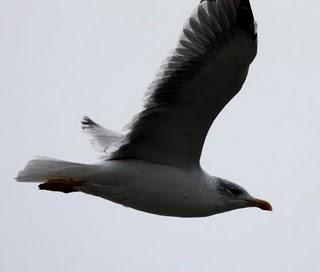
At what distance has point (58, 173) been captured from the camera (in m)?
8.77

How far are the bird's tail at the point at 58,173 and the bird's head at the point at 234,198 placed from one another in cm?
111

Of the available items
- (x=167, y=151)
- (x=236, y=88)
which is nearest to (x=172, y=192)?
(x=167, y=151)

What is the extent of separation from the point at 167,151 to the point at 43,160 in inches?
40.5

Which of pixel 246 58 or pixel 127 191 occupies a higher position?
pixel 246 58

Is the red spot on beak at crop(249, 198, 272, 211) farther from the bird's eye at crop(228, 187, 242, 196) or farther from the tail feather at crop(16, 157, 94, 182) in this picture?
the tail feather at crop(16, 157, 94, 182)

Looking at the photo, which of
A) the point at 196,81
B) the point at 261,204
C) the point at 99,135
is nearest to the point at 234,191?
the point at 261,204

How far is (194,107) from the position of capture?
8.48 metres

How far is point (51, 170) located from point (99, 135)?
1821mm

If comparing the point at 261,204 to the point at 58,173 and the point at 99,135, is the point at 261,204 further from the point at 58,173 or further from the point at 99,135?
the point at 99,135

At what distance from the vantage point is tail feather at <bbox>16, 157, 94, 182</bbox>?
873cm

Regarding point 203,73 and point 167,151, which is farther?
point 167,151

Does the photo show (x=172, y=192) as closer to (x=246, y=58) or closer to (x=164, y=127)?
(x=164, y=127)

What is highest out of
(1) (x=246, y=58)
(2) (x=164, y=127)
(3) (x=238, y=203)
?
(1) (x=246, y=58)

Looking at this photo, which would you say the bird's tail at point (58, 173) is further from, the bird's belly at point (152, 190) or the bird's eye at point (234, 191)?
the bird's eye at point (234, 191)
